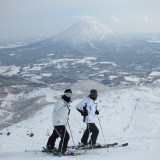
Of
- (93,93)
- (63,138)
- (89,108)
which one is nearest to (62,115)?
(63,138)

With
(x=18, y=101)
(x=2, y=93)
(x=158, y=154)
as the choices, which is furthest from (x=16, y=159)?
(x=2, y=93)

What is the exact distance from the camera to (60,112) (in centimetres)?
655

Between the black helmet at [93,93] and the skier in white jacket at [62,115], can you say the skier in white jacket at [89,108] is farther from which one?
the skier in white jacket at [62,115]

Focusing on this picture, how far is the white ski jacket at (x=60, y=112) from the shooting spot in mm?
6523

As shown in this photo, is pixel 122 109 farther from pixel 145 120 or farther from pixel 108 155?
pixel 108 155

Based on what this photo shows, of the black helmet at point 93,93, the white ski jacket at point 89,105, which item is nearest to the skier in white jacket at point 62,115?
the white ski jacket at point 89,105

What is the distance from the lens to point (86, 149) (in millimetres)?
7355

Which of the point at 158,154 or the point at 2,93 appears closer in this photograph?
the point at 158,154

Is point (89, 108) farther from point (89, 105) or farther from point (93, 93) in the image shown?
point (93, 93)

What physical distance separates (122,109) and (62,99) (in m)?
14.5

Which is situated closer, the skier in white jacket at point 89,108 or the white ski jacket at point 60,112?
the white ski jacket at point 60,112

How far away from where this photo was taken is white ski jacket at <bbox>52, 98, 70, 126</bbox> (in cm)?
652

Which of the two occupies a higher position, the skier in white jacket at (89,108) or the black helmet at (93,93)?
the black helmet at (93,93)

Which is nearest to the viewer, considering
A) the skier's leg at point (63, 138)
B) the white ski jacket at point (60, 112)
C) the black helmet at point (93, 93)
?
the white ski jacket at point (60, 112)
